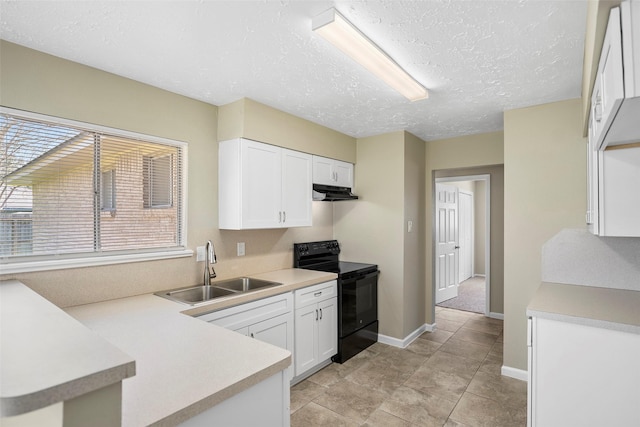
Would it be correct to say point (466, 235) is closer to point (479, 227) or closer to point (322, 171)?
point (479, 227)

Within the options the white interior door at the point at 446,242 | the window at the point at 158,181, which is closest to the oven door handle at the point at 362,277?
the white interior door at the point at 446,242

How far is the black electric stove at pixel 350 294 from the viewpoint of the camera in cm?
341

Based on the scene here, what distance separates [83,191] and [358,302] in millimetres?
2674

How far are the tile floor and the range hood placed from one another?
67.3 inches

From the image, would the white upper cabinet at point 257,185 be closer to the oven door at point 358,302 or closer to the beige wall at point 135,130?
the beige wall at point 135,130

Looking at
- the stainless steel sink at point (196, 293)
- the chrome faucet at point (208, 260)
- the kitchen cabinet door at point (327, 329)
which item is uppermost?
the chrome faucet at point (208, 260)

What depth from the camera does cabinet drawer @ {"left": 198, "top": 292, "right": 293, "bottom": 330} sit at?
2291 millimetres

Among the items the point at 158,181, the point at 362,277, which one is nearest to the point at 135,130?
the point at 158,181

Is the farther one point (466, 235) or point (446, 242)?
point (466, 235)

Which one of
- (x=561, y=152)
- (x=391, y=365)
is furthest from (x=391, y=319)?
(x=561, y=152)

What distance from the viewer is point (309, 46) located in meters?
1.92

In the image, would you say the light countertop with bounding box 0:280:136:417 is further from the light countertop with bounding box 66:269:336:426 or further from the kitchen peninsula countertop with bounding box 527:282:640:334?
the kitchen peninsula countertop with bounding box 527:282:640:334

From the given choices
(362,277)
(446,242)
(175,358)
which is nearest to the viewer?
(175,358)

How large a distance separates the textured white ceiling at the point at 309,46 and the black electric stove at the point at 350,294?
1.72 meters
